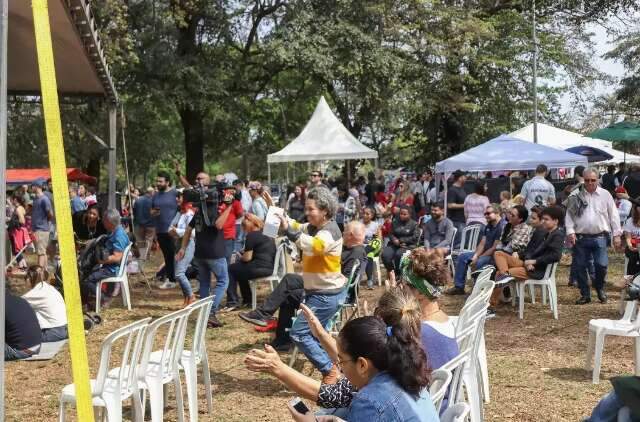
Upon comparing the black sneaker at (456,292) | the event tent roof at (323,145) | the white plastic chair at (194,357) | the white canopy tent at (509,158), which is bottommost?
the black sneaker at (456,292)

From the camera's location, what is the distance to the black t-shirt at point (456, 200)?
13.4 meters

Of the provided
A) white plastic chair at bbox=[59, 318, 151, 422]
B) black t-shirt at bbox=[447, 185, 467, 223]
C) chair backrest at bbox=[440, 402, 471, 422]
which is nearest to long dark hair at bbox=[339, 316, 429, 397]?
chair backrest at bbox=[440, 402, 471, 422]

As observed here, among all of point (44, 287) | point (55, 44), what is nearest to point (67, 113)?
point (55, 44)

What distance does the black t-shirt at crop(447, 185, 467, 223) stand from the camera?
44.0 ft

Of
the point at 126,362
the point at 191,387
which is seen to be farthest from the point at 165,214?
the point at 126,362

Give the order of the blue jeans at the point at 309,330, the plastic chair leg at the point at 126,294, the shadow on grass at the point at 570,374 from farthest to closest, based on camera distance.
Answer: the plastic chair leg at the point at 126,294, the shadow on grass at the point at 570,374, the blue jeans at the point at 309,330

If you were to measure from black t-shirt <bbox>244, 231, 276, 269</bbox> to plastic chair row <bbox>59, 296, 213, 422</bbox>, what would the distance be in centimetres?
391

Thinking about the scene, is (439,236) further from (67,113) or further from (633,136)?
(67,113)

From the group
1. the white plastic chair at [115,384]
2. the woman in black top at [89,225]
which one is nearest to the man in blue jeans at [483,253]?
the woman in black top at [89,225]

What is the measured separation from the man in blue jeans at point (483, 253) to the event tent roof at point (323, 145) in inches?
195

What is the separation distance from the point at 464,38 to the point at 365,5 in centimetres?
420

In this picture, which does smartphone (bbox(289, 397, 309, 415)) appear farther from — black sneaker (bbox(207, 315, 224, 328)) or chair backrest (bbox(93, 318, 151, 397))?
black sneaker (bbox(207, 315, 224, 328))

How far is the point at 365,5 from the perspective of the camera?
21.0m

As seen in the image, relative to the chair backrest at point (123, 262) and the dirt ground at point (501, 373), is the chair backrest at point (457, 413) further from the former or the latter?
the chair backrest at point (123, 262)
